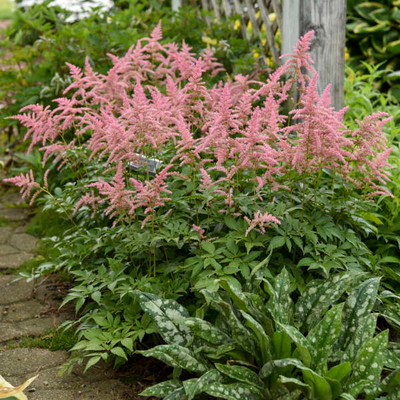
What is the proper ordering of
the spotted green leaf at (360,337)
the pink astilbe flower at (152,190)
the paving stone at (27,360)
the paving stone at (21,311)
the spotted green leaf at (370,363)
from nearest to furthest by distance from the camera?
the spotted green leaf at (370,363) → the spotted green leaf at (360,337) → the pink astilbe flower at (152,190) → the paving stone at (27,360) → the paving stone at (21,311)

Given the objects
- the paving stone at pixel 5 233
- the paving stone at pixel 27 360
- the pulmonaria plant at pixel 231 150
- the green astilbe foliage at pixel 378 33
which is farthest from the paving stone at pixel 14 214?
the green astilbe foliage at pixel 378 33

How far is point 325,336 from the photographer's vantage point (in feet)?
6.91

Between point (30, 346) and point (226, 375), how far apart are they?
115 cm

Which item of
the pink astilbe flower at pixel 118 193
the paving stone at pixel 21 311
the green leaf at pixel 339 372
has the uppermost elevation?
the pink astilbe flower at pixel 118 193

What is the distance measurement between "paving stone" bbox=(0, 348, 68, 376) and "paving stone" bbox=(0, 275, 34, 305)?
580mm

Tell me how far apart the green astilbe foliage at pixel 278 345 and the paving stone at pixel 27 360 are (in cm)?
68

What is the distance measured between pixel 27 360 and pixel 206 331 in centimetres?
100

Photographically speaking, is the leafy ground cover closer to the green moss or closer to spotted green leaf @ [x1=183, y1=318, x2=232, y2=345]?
spotted green leaf @ [x1=183, y1=318, x2=232, y2=345]

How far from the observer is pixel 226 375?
218 centimetres

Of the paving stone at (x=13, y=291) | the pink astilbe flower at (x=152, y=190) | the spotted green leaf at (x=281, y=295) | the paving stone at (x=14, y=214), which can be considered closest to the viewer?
the spotted green leaf at (x=281, y=295)

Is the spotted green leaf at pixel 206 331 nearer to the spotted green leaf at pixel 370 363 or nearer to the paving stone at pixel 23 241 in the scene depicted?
the spotted green leaf at pixel 370 363

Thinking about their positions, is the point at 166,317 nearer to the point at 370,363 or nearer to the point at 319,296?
the point at 319,296

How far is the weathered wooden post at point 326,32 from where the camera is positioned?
3688 mm

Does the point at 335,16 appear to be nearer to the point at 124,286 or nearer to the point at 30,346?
the point at 124,286
